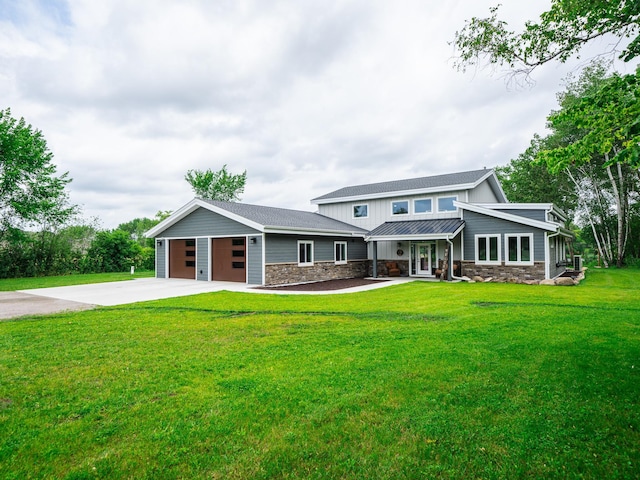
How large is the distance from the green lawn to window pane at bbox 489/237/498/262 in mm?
9705

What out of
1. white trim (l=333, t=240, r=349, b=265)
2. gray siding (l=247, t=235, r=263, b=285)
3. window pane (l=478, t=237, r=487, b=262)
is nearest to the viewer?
gray siding (l=247, t=235, r=263, b=285)

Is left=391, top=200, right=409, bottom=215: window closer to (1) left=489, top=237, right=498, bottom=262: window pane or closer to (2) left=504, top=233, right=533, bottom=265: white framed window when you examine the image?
(1) left=489, top=237, right=498, bottom=262: window pane

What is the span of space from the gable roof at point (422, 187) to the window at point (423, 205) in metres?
0.65

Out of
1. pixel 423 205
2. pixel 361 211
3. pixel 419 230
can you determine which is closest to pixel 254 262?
pixel 419 230

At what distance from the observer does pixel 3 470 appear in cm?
245

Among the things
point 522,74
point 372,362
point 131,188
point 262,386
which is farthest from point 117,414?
point 131,188

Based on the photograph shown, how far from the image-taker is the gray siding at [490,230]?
15.3m

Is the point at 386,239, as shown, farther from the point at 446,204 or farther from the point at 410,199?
the point at 446,204

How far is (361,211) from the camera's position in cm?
2272

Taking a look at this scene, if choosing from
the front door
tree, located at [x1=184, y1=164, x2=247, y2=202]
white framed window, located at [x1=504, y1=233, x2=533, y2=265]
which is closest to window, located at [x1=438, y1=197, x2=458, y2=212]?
the front door

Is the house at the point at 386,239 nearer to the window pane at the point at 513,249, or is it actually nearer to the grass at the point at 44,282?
the window pane at the point at 513,249

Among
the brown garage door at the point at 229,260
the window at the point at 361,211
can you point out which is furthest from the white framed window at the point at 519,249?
the brown garage door at the point at 229,260

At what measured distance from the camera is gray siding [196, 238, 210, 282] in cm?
1764

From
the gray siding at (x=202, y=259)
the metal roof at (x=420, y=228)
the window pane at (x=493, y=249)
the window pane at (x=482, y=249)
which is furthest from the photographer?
the gray siding at (x=202, y=259)
